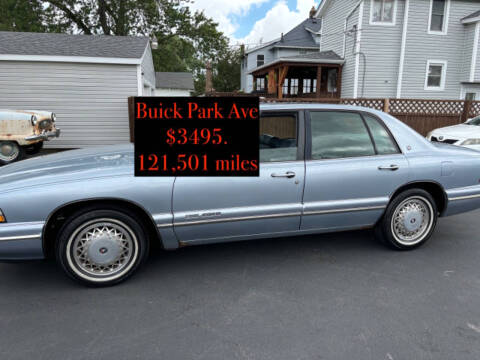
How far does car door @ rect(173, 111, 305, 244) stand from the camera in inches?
120

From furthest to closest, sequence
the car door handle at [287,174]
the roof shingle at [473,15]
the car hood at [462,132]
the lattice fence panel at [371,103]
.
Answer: the roof shingle at [473,15] < the lattice fence panel at [371,103] < the car hood at [462,132] < the car door handle at [287,174]

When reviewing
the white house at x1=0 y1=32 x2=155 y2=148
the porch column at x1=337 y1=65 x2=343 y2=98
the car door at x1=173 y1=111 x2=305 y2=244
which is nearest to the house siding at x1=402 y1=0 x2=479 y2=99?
the porch column at x1=337 y1=65 x2=343 y2=98

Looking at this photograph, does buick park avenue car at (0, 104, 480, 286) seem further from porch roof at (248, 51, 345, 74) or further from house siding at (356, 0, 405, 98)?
porch roof at (248, 51, 345, 74)

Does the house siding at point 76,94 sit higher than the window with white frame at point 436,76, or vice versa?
the window with white frame at point 436,76

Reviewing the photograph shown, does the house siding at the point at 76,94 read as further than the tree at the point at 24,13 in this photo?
No

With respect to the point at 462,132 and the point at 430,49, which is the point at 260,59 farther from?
the point at 462,132

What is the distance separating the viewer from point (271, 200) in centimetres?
324

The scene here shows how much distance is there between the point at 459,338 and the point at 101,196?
2750mm

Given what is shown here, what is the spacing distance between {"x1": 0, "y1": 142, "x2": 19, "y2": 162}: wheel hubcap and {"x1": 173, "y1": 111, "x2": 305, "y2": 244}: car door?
25.2ft

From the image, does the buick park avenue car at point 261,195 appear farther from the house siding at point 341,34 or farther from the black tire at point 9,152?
the house siding at point 341,34

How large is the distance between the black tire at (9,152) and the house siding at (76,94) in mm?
2545

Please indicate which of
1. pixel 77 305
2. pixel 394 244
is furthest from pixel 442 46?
pixel 77 305

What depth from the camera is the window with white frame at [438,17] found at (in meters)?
16.1

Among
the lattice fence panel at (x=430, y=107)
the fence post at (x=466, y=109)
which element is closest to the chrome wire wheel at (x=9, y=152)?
the lattice fence panel at (x=430, y=107)
